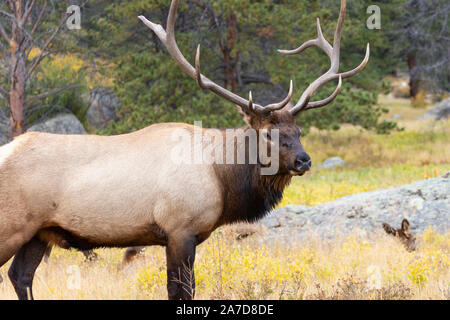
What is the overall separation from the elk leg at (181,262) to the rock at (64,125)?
31.3ft

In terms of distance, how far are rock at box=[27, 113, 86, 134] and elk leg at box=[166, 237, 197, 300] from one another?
9.53m

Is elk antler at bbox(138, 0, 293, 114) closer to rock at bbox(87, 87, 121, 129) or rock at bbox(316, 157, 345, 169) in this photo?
rock at bbox(316, 157, 345, 169)

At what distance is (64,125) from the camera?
46.1 feet

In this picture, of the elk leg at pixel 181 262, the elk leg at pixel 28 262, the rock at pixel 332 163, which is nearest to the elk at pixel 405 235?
the elk leg at pixel 181 262

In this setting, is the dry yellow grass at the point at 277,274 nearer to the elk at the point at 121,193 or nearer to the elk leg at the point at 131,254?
the elk leg at the point at 131,254

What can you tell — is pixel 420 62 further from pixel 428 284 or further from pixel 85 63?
pixel 428 284

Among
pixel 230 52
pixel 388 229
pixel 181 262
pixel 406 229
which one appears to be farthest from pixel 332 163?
pixel 181 262

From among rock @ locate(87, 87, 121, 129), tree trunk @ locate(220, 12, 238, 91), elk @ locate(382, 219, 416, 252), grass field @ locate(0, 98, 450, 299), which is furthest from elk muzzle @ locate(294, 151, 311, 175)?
rock @ locate(87, 87, 121, 129)

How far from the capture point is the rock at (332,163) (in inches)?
680

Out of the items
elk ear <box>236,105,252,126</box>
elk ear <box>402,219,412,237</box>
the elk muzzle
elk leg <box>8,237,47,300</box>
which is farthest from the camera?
elk ear <box>402,219,412,237</box>

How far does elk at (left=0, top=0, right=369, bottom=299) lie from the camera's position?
4.69 m

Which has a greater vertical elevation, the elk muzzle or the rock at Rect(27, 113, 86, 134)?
the elk muzzle
